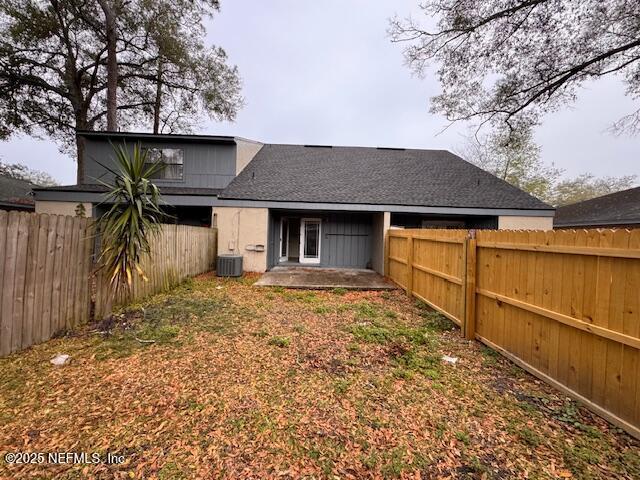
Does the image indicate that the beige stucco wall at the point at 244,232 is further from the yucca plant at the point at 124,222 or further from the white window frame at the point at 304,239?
the yucca plant at the point at 124,222

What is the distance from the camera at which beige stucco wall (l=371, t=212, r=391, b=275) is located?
934cm

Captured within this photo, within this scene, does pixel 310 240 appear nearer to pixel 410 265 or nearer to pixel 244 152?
pixel 244 152

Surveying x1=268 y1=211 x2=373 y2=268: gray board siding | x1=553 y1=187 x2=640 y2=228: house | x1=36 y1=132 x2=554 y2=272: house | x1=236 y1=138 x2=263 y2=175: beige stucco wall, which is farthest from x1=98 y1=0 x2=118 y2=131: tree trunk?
x1=553 y1=187 x2=640 y2=228: house

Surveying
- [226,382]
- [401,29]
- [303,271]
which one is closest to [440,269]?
[226,382]

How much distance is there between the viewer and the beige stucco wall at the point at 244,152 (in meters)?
11.1

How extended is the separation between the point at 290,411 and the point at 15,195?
2352cm

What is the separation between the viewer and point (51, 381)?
8.42 ft

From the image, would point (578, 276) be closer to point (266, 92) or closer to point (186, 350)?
point (186, 350)

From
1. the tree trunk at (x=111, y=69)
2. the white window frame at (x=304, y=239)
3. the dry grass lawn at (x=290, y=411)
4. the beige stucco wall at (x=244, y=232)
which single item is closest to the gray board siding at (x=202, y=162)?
the tree trunk at (x=111, y=69)

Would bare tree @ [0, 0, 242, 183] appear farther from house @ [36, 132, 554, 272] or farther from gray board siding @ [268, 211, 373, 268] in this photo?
gray board siding @ [268, 211, 373, 268]

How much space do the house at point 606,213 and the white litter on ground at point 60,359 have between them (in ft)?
52.9

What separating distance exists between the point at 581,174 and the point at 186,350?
36746mm

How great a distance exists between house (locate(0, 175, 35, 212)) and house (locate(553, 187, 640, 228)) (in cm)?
2802

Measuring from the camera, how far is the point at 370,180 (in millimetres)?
11148
